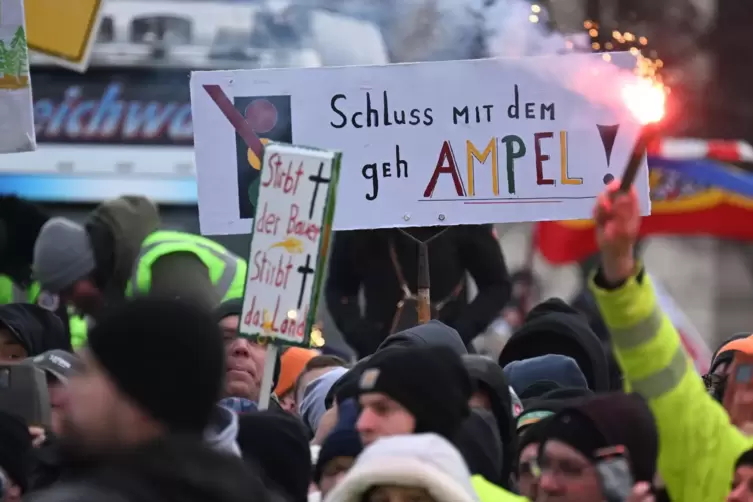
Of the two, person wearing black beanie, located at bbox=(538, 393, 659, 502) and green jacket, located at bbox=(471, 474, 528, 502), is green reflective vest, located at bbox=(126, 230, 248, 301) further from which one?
person wearing black beanie, located at bbox=(538, 393, 659, 502)

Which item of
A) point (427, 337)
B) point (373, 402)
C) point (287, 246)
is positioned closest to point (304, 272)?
point (287, 246)

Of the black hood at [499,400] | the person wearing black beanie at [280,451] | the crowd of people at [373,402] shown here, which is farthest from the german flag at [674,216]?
the person wearing black beanie at [280,451]

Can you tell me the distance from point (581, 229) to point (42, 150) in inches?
294

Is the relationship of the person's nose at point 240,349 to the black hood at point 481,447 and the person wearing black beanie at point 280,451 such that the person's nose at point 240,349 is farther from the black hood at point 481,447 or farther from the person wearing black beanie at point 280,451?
the person wearing black beanie at point 280,451

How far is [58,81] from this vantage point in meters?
16.6

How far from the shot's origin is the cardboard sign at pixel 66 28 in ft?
25.3

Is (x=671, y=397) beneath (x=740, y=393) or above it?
above

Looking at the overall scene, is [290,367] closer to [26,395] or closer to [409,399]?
[26,395]

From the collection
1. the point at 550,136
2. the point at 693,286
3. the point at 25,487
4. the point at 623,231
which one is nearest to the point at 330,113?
the point at 550,136

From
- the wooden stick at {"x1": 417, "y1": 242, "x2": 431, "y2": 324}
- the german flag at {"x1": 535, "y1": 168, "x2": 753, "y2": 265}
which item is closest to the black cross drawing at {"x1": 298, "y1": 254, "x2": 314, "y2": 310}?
the wooden stick at {"x1": 417, "y1": 242, "x2": 431, "y2": 324}

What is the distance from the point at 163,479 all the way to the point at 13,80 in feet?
14.1

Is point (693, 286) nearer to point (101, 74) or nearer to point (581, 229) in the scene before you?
point (581, 229)

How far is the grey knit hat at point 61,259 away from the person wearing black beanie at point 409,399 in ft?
13.9

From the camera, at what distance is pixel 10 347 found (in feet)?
23.6
